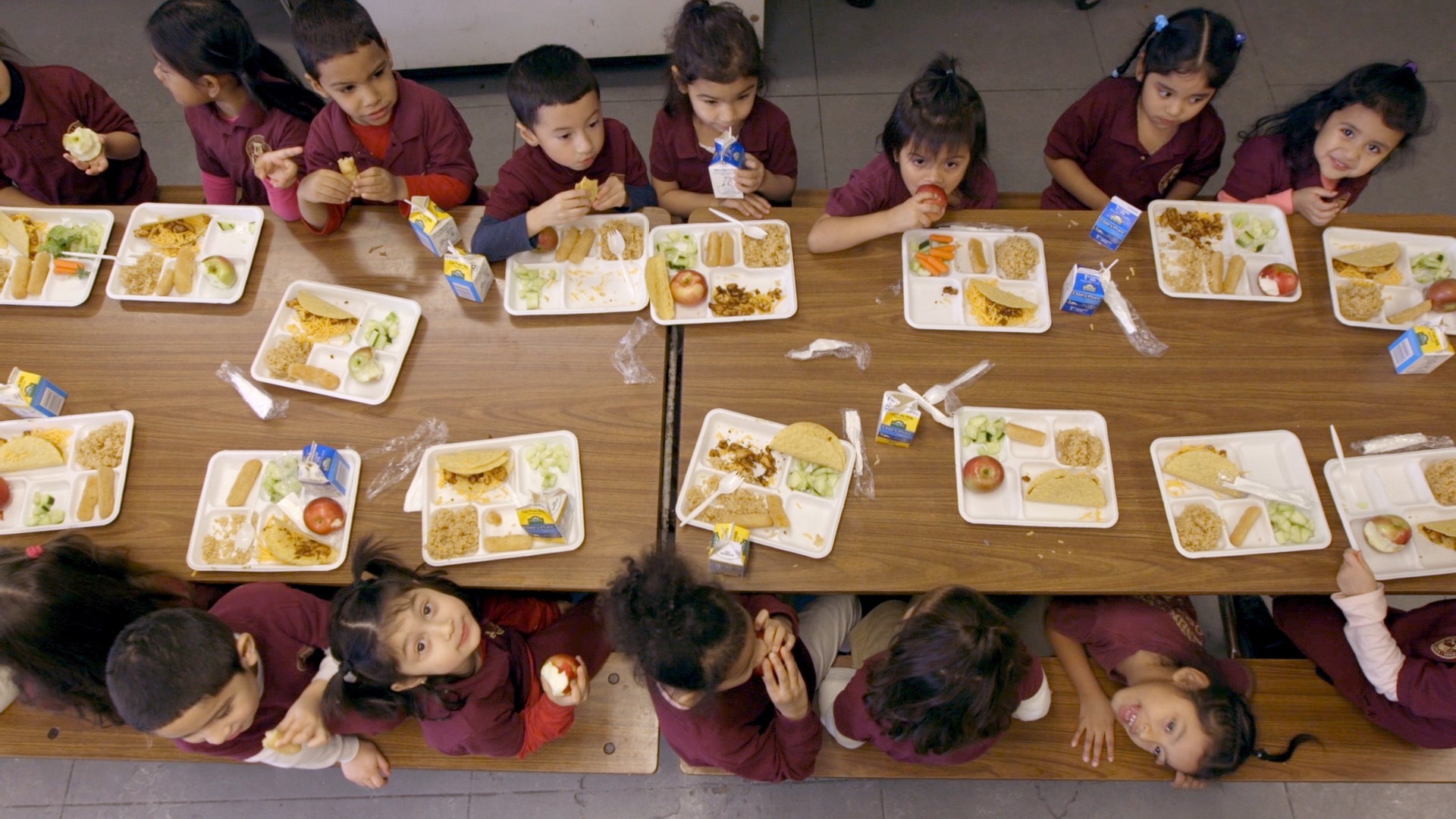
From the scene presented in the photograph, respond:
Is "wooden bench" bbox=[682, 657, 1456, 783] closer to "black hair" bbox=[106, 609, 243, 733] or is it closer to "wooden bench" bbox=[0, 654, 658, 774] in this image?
"wooden bench" bbox=[0, 654, 658, 774]

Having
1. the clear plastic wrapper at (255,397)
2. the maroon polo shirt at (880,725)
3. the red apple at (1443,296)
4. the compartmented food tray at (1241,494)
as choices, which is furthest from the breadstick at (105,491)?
the red apple at (1443,296)

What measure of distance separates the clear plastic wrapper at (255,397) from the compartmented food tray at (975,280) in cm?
140

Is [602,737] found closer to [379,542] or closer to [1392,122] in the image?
[379,542]

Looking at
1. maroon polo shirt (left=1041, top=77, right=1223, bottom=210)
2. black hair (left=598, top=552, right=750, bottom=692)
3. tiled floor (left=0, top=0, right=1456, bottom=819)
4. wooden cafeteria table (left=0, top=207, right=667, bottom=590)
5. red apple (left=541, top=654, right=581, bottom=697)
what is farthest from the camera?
tiled floor (left=0, top=0, right=1456, bottom=819)

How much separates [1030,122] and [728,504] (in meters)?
2.40

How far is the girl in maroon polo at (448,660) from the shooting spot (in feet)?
4.63

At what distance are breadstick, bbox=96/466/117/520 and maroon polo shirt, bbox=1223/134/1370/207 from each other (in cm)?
273

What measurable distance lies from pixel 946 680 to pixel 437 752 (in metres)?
1.11

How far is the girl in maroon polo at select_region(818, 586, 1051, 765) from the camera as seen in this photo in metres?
1.34

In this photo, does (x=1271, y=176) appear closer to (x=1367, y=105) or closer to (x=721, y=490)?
(x=1367, y=105)

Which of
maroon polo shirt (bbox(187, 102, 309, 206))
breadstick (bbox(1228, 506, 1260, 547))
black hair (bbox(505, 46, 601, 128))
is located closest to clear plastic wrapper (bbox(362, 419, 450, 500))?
black hair (bbox(505, 46, 601, 128))

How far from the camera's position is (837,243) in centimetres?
181

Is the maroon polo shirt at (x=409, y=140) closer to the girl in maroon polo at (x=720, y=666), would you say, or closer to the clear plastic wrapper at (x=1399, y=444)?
the girl in maroon polo at (x=720, y=666)

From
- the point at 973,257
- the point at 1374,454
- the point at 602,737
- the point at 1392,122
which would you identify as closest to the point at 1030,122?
the point at 1392,122
